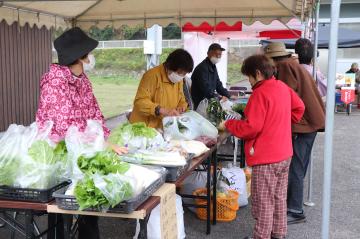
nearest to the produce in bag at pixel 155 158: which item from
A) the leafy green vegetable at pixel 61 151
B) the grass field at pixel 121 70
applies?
the leafy green vegetable at pixel 61 151

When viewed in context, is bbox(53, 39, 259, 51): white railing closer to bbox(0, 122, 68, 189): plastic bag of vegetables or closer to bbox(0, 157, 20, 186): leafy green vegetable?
bbox(0, 122, 68, 189): plastic bag of vegetables

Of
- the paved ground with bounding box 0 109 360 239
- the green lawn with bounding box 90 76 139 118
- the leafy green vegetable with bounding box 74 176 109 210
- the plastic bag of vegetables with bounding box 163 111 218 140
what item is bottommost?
the paved ground with bounding box 0 109 360 239

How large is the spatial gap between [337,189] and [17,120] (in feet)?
14.6

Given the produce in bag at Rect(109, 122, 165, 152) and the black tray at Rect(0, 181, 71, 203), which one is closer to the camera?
the black tray at Rect(0, 181, 71, 203)

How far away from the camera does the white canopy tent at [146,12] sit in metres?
5.18

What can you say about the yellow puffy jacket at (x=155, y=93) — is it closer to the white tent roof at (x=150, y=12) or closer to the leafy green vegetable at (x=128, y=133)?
the leafy green vegetable at (x=128, y=133)

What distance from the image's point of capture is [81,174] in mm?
2188

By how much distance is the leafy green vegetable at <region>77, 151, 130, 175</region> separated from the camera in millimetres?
2170

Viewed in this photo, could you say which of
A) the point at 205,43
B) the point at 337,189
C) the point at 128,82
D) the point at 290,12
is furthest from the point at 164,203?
the point at 128,82

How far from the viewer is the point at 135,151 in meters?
2.78

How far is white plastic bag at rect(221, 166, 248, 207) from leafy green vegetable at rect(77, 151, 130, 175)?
2.69 meters

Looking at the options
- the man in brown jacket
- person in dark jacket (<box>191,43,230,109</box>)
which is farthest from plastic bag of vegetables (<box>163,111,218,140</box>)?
person in dark jacket (<box>191,43,230,109</box>)

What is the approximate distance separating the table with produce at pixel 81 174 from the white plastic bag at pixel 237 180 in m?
1.94

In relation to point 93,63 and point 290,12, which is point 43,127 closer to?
point 93,63
